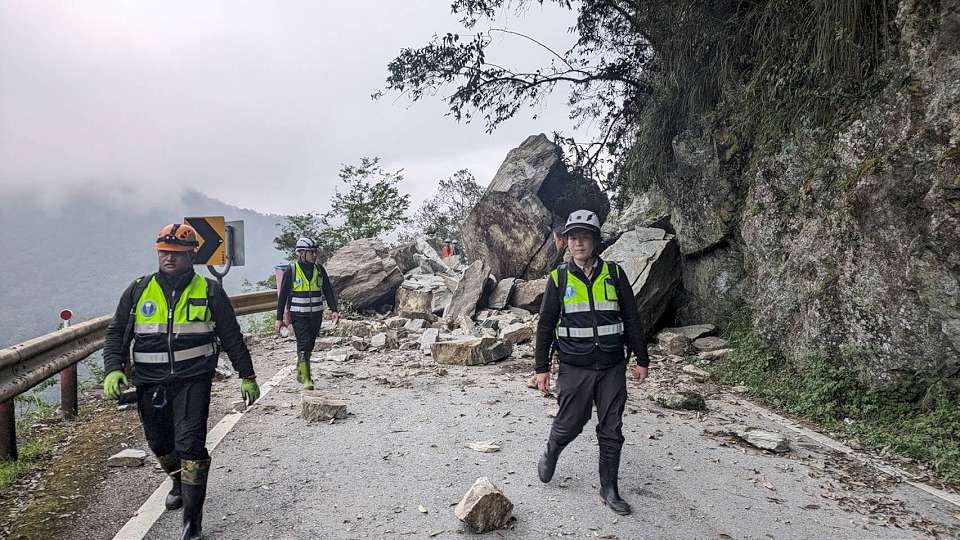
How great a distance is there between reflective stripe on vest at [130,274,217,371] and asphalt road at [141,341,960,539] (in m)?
1.14

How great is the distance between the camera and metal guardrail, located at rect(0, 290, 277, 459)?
4363 mm

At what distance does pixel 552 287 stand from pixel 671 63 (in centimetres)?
760

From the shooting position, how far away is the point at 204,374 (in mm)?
3635

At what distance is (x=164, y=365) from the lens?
3.52 meters

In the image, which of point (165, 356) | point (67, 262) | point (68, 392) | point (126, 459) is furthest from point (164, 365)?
point (67, 262)

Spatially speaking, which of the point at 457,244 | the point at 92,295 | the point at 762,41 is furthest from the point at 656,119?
the point at 92,295

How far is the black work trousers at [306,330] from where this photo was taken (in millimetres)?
7469

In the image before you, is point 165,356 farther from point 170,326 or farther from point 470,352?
point 470,352

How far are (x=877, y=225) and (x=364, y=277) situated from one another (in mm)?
11839

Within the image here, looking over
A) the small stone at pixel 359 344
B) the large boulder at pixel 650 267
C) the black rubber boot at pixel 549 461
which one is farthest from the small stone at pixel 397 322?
the black rubber boot at pixel 549 461

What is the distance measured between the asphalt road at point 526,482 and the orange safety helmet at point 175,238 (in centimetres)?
185

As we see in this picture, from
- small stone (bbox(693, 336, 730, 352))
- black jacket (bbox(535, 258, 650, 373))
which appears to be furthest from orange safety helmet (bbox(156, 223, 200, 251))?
small stone (bbox(693, 336, 730, 352))

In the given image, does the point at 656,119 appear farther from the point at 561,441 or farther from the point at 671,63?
the point at 561,441

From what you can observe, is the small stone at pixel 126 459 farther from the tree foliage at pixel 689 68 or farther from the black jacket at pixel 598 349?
the tree foliage at pixel 689 68
